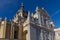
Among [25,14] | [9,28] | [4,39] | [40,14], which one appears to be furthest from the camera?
[25,14]

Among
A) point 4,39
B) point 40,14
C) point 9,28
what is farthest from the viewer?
point 40,14

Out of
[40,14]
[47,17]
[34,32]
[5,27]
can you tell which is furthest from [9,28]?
[47,17]

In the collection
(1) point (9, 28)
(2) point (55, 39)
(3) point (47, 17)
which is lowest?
(2) point (55, 39)

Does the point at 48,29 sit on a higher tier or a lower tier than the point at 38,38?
higher

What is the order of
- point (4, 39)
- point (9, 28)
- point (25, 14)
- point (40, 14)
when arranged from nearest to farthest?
point (4, 39)
point (9, 28)
point (40, 14)
point (25, 14)

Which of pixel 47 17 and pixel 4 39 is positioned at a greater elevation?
pixel 47 17

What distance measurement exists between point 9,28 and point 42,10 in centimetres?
1118

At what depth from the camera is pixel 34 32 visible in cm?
3578

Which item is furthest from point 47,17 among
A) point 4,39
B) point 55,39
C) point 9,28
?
point 4,39

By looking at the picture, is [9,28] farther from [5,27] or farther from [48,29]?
[48,29]

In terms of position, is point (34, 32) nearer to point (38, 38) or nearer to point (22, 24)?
point (38, 38)

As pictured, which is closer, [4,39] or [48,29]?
[4,39]

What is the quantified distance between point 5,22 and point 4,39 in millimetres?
4371

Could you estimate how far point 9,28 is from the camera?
36.6 m
